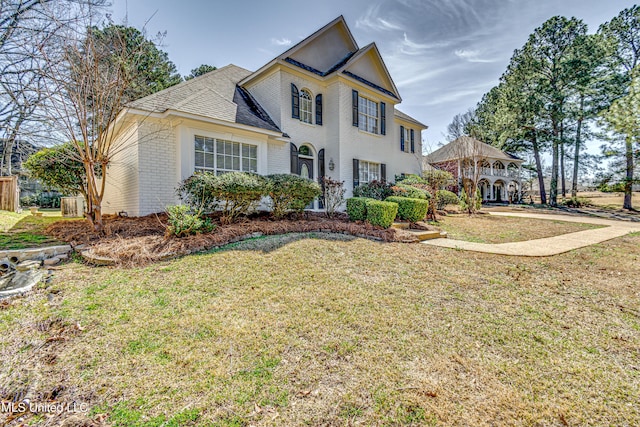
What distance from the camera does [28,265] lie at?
484 cm

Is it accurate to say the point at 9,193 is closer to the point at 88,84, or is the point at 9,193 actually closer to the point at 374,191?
the point at 88,84

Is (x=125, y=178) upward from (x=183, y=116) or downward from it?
downward

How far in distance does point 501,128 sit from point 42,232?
3482 centimetres

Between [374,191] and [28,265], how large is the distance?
1103 cm

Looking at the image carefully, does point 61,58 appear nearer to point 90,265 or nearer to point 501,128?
point 90,265

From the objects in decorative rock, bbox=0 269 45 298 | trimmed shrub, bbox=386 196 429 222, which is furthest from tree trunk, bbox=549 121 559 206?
decorative rock, bbox=0 269 45 298

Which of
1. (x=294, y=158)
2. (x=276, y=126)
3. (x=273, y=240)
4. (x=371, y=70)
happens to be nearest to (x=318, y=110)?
(x=276, y=126)

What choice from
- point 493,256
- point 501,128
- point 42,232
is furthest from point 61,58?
point 501,128

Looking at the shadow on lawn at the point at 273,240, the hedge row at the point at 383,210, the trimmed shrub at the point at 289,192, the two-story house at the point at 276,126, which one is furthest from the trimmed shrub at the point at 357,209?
the two-story house at the point at 276,126

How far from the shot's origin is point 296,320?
3.47 metres

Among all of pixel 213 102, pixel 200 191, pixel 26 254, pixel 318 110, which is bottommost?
pixel 26 254

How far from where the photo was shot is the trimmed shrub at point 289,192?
822 centimetres

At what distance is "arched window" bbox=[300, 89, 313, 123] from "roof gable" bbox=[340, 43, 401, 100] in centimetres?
196

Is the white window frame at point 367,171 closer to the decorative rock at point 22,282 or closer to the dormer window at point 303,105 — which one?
the dormer window at point 303,105
